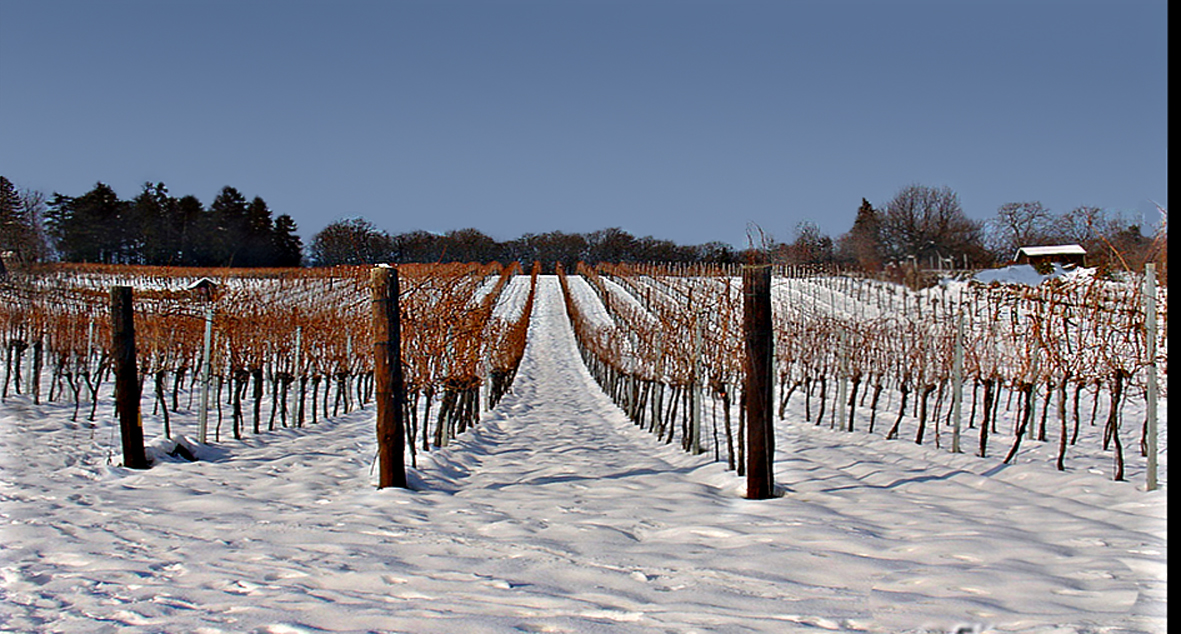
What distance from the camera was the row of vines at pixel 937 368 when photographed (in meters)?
7.76

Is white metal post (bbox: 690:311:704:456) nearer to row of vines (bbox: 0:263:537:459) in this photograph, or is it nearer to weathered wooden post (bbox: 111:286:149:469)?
row of vines (bbox: 0:263:537:459)

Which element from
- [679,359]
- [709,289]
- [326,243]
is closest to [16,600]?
[326,243]

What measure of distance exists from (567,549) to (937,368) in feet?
37.1

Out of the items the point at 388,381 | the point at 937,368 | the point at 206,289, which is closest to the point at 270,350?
the point at 206,289

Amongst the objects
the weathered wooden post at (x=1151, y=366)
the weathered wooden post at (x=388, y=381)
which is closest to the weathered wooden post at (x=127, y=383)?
the weathered wooden post at (x=388, y=381)

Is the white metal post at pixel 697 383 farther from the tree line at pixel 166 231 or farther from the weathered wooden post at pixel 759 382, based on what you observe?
the tree line at pixel 166 231

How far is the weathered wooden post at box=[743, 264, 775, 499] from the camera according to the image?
5.89m

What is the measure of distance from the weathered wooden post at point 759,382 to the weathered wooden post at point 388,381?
266 cm

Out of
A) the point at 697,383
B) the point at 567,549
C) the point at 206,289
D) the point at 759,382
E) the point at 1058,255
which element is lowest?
the point at 567,549

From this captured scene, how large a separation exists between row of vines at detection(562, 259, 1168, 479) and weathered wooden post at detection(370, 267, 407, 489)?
2813 mm

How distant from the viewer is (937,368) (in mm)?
13859

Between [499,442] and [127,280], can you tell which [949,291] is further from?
[127,280]

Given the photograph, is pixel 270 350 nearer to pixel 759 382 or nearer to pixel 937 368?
pixel 759 382

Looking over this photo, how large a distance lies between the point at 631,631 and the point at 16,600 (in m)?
Answer: 2.29
